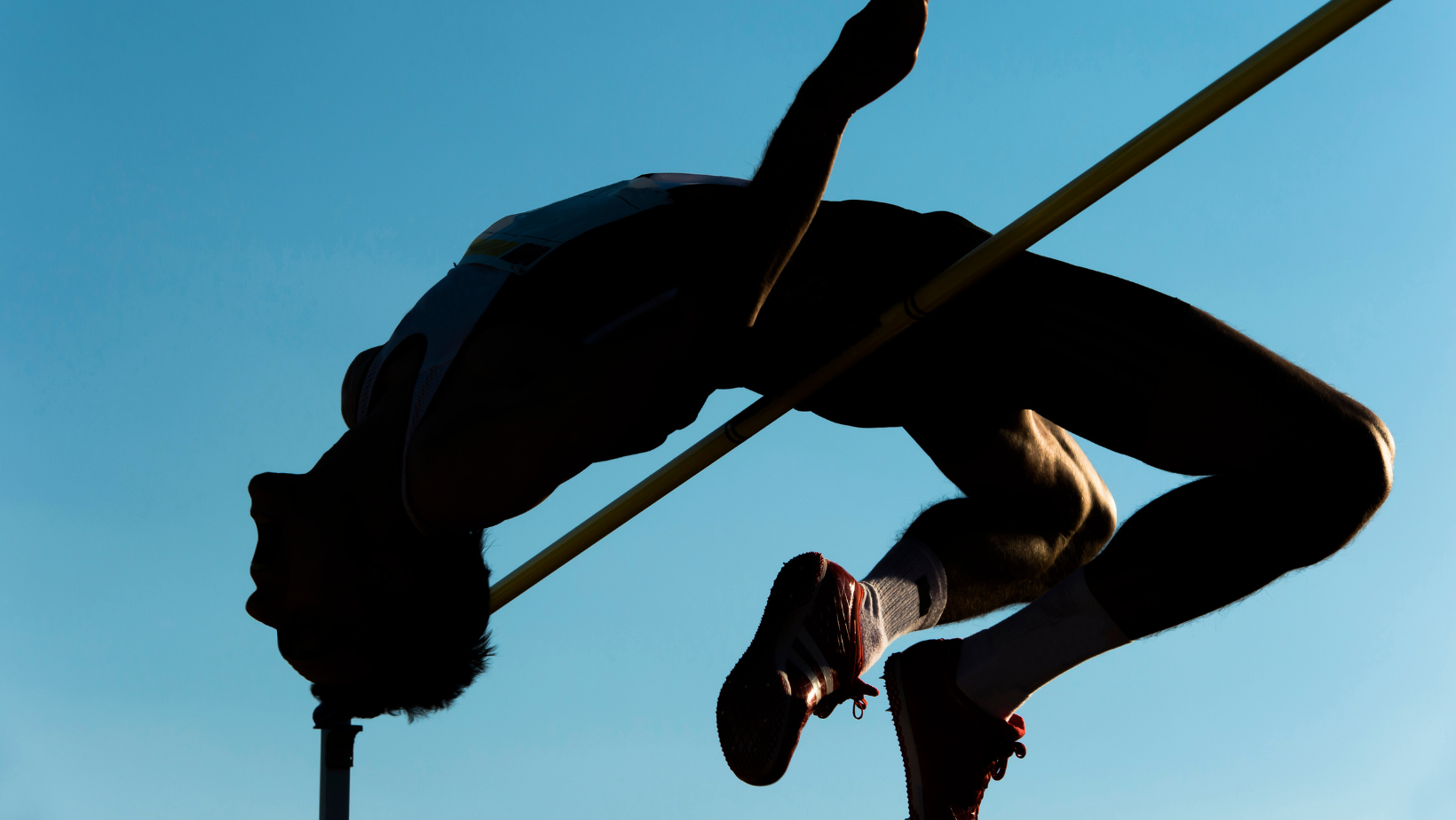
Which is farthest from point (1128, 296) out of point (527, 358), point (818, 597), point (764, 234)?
point (527, 358)

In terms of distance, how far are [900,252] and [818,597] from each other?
0.78m

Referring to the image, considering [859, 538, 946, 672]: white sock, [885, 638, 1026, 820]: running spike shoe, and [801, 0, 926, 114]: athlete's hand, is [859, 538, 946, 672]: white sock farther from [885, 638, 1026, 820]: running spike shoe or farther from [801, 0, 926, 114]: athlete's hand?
[801, 0, 926, 114]: athlete's hand

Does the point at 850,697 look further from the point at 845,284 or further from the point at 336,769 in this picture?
the point at 336,769

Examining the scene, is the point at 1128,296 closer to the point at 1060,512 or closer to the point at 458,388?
the point at 1060,512

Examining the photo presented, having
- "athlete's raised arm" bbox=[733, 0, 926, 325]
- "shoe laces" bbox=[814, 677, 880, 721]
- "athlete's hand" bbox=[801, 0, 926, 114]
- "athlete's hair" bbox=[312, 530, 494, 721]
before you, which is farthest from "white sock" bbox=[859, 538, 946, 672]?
"athlete's hand" bbox=[801, 0, 926, 114]

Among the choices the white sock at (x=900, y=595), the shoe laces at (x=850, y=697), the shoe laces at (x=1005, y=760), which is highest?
the white sock at (x=900, y=595)

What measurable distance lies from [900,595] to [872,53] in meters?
1.30

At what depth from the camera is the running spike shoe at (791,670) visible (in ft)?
8.82

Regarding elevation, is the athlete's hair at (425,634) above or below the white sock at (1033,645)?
above

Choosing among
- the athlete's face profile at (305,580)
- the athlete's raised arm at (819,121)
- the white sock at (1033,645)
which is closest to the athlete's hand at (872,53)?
the athlete's raised arm at (819,121)

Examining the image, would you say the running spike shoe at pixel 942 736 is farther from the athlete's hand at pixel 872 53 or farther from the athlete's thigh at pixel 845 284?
the athlete's hand at pixel 872 53

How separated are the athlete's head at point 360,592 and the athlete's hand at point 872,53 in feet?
4.35

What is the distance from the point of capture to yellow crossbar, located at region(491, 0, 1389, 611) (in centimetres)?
243

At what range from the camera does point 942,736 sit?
2768 mm
